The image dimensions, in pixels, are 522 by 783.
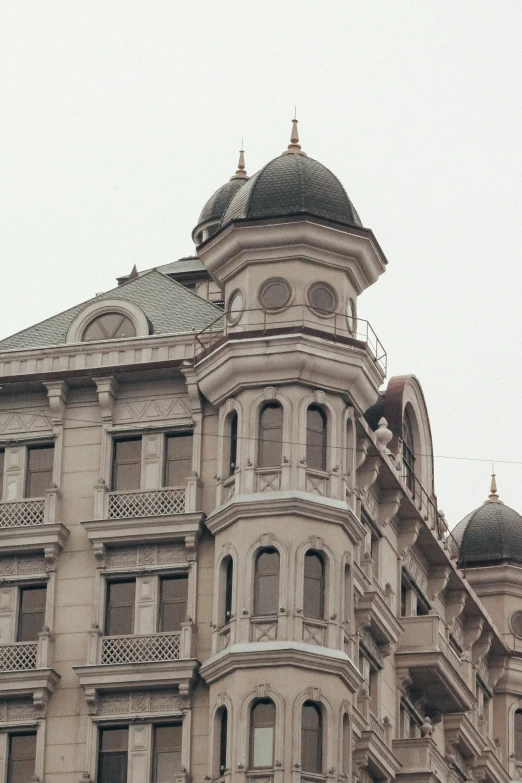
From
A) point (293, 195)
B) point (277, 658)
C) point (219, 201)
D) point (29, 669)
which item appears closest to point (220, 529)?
point (277, 658)

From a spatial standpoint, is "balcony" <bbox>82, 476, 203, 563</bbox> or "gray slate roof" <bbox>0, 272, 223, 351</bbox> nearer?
"balcony" <bbox>82, 476, 203, 563</bbox>

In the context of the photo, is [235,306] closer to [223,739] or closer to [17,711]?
[223,739]

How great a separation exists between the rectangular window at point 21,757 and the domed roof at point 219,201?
27.7 m

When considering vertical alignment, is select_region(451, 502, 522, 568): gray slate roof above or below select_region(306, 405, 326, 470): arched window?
above

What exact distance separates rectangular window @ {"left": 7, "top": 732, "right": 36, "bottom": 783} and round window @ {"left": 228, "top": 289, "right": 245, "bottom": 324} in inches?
546

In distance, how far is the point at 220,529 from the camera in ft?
207

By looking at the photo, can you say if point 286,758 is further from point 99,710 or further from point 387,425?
point 387,425

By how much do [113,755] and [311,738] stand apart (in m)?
5.96

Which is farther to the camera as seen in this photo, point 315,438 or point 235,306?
point 235,306

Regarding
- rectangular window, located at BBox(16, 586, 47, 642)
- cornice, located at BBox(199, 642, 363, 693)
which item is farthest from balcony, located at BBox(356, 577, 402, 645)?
rectangular window, located at BBox(16, 586, 47, 642)

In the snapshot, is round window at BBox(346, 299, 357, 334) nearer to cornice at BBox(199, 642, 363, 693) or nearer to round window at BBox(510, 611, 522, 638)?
cornice at BBox(199, 642, 363, 693)

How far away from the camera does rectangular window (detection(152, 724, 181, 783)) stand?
6128 cm

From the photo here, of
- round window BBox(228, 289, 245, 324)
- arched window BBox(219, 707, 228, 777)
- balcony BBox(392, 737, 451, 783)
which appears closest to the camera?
arched window BBox(219, 707, 228, 777)

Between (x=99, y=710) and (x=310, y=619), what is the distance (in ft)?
22.0
